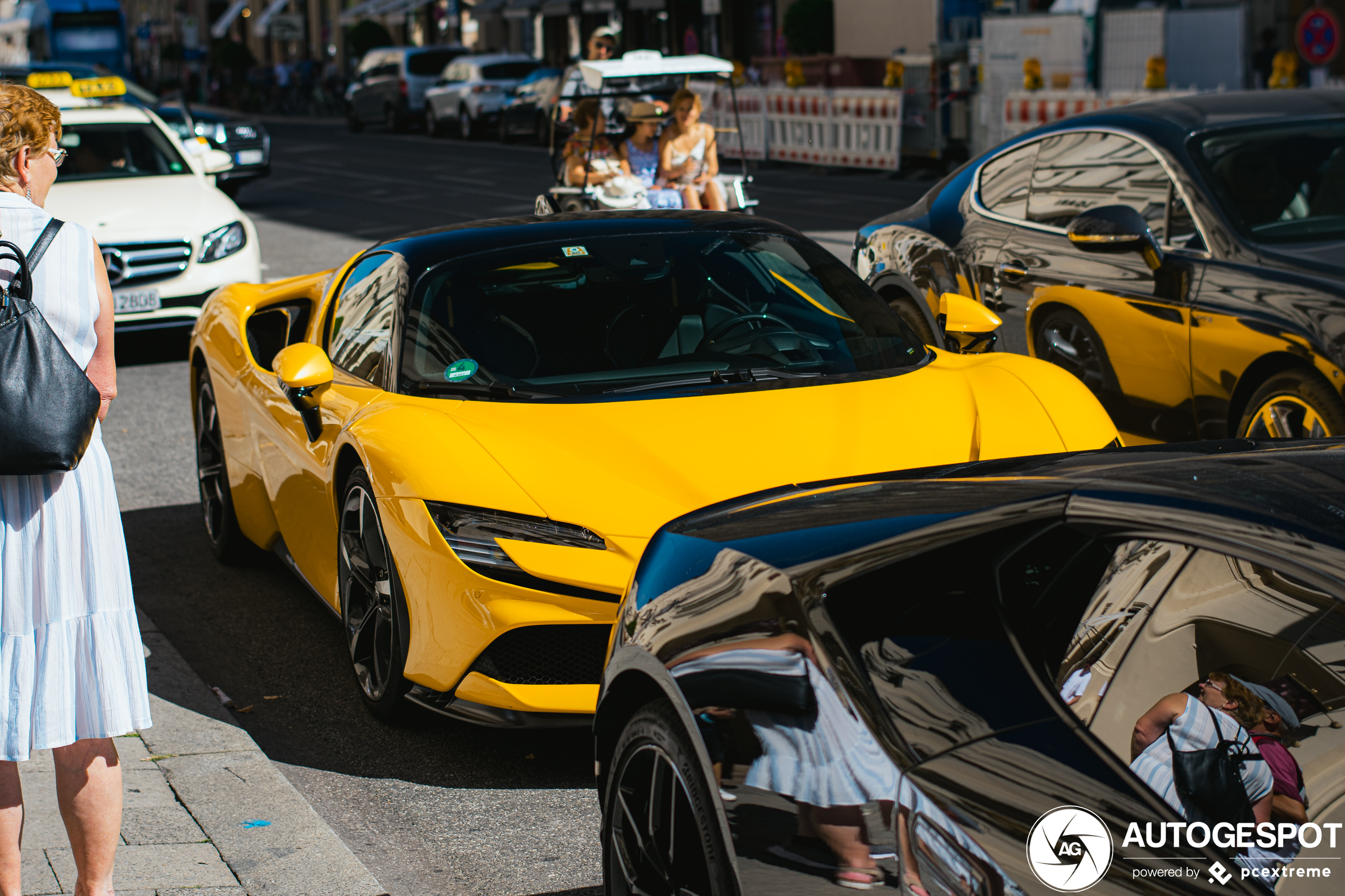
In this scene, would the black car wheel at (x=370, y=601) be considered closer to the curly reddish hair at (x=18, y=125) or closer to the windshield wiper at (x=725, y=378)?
the windshield wiper at (x=725, y=378)

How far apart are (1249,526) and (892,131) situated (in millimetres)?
22969

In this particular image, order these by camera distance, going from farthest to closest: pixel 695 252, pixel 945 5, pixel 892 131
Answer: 1. pixel 945 5
2. pixel 892 131
3. pixel 695 252

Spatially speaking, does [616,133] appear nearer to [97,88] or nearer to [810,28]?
[97,88]

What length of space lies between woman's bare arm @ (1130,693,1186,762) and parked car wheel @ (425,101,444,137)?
36385 millimetres

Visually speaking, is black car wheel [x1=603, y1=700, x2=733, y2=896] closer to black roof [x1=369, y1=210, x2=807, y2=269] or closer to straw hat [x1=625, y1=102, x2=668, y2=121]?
black roof [x1=369, y1=210, x2=807, y2=269]

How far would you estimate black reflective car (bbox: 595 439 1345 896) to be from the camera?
193cm

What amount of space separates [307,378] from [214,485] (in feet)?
5.13

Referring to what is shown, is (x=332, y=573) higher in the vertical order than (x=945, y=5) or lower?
lower

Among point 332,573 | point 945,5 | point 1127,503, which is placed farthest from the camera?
point 945,5

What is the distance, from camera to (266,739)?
181 inches

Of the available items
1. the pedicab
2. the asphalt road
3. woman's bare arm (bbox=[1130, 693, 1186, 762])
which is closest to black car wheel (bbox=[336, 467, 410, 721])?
the asphalt road

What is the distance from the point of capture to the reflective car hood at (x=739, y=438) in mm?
4070

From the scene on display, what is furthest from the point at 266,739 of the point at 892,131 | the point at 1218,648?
the point at 892,131

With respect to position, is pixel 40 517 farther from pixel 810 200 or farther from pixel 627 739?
pixel 810 200
